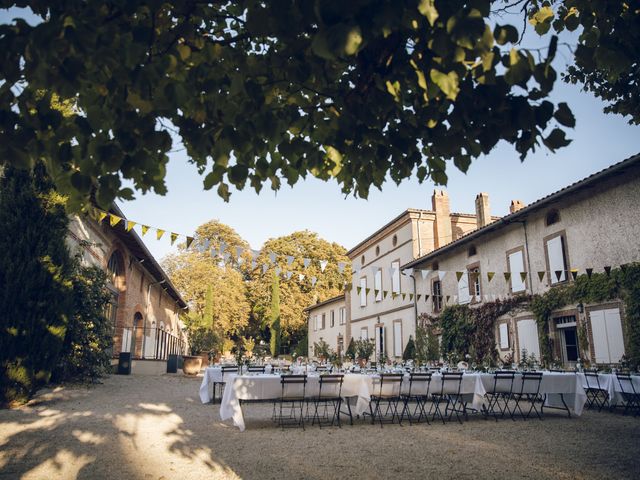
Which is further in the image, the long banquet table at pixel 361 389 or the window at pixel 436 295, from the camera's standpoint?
the window at pixel 436 295

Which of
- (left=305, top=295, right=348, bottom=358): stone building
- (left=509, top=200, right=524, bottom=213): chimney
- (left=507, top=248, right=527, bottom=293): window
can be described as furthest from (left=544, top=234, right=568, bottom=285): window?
(left=305, top=295, right=348, bottom=358): stone building

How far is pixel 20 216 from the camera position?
7.84 m

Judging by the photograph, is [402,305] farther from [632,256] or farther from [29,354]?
[29,354]

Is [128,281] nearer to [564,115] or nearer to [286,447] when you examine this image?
[286,447]

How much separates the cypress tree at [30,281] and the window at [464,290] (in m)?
12.9

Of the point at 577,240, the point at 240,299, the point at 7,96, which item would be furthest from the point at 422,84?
the point at 240,299

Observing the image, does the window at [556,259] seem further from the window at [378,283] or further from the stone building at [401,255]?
the window at [378,283]

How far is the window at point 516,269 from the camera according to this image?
547 inches

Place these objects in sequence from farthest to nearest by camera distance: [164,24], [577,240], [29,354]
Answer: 1. [577,240]
2. [29,354]
3. [164,24]

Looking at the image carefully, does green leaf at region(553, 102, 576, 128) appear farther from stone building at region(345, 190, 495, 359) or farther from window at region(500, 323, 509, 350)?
stone building at region(345, 190, 495, 359)

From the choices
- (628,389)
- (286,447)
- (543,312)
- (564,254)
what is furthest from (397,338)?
(286,447)

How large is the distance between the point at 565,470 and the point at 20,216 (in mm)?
8739

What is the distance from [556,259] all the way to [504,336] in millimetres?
3305

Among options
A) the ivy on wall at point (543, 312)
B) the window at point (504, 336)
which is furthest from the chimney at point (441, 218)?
the window at point (504, 336)
